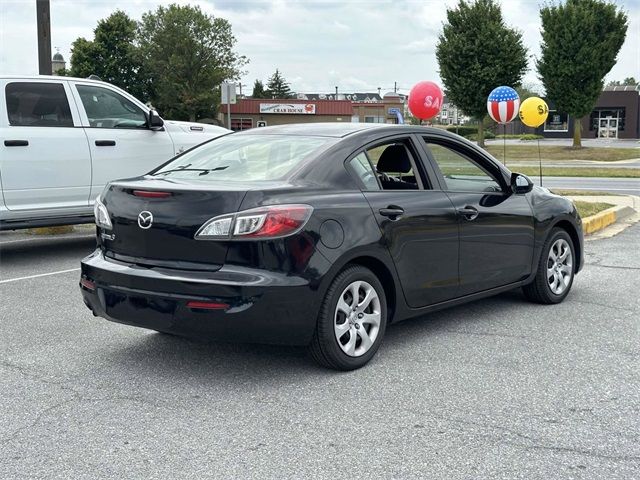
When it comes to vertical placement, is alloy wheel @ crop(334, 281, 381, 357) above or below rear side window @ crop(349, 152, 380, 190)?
below

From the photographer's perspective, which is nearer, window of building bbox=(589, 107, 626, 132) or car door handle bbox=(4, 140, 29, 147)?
car door handle bbox=(4, 140, 29, 147)

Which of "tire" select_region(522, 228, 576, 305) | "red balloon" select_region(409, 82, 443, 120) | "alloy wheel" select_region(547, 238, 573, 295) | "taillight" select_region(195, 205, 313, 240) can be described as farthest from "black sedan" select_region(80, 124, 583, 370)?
"red balloon" select_region(409, 82, 443, 120)

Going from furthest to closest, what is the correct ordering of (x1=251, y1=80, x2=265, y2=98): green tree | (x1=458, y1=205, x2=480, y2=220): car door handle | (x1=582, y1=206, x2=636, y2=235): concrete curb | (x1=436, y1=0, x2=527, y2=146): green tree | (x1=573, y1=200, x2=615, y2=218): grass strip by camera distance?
(x1=251, y1=80, x2=265, y2=98): green tree → (x1=436, y1=0, x2=527, y2=146): green tree → (x1=573, y1=200, x2=615, y2=218): grass strip → (x1=582, y1=206, x2=636, y2=235): concrete curb → (x1=458, y1=205, x2=480, y2=220): car door handle

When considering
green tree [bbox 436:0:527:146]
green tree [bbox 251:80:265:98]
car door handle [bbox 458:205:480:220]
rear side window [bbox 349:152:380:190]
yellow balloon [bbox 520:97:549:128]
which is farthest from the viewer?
green tree [bbox 251:80:265:98]

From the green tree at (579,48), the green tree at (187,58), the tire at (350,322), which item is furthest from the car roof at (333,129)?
the green tree at (187,58)

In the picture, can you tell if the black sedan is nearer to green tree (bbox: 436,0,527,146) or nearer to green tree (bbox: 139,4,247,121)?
green tree (bbox: 436,0,527,146)

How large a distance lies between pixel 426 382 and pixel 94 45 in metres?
73.8

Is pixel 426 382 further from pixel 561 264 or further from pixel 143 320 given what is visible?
pixel 561 264

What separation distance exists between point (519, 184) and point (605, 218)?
20.1 ft

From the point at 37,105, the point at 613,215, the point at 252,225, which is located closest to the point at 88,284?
the point at 252,225

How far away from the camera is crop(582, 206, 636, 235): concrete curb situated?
10475 millimetres

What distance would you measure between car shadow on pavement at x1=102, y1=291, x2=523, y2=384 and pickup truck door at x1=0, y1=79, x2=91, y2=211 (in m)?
3.55

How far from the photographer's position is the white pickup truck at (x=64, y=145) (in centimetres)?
787

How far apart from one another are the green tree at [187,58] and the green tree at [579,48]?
34.0 m
